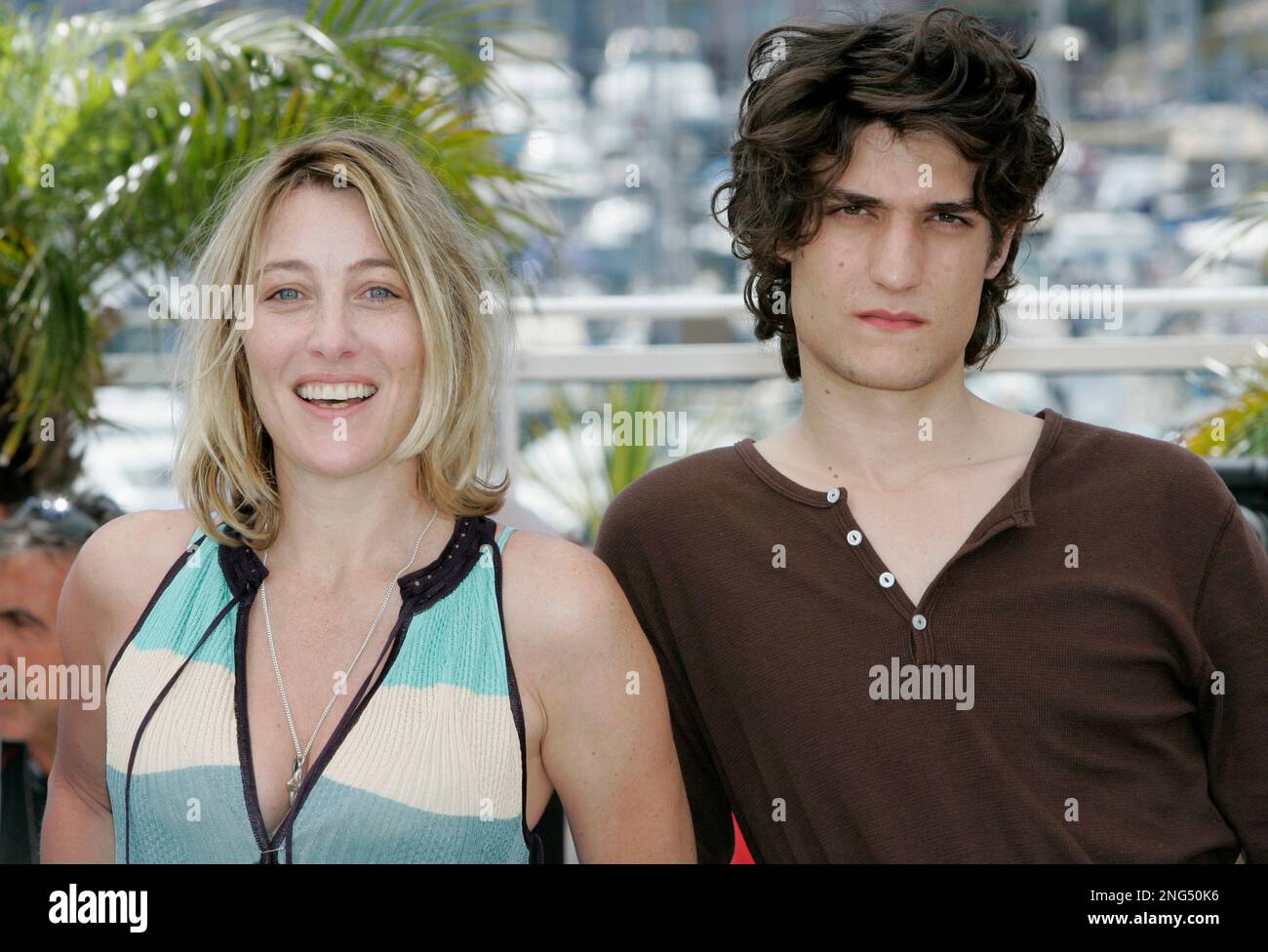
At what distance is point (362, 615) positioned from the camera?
5.03ft

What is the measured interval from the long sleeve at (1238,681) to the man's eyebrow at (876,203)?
1.51ft

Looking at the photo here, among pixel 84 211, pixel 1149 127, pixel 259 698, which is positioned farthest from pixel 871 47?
pixel 1149 127

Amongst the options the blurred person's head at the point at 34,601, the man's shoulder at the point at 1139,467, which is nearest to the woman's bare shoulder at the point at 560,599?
the man's shoulder at the point at 1139,467

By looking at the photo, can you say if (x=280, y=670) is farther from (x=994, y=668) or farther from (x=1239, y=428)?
(x=1239, y=428)

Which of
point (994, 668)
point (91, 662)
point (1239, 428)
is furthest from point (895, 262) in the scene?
point (1239, 428)

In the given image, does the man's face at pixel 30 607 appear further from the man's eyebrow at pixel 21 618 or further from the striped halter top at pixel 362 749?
the striped halter top at pixel 362 749

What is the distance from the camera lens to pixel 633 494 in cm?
173

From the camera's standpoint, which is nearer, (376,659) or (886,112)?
(376,659)

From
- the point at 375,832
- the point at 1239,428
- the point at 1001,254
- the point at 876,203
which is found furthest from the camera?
the point at 1239,428

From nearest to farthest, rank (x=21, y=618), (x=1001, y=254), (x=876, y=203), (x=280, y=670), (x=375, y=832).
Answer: (x=375, y=832) < (x=280, y=670) < (x=876, y=203) < (x=1001, y=254) < (x=21, y=618)

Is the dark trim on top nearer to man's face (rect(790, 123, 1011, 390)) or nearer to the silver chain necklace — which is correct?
the silver chain necklace

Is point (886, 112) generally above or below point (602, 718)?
above

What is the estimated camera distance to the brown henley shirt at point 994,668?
1493mm

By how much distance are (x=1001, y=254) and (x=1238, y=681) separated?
23.2 inches
